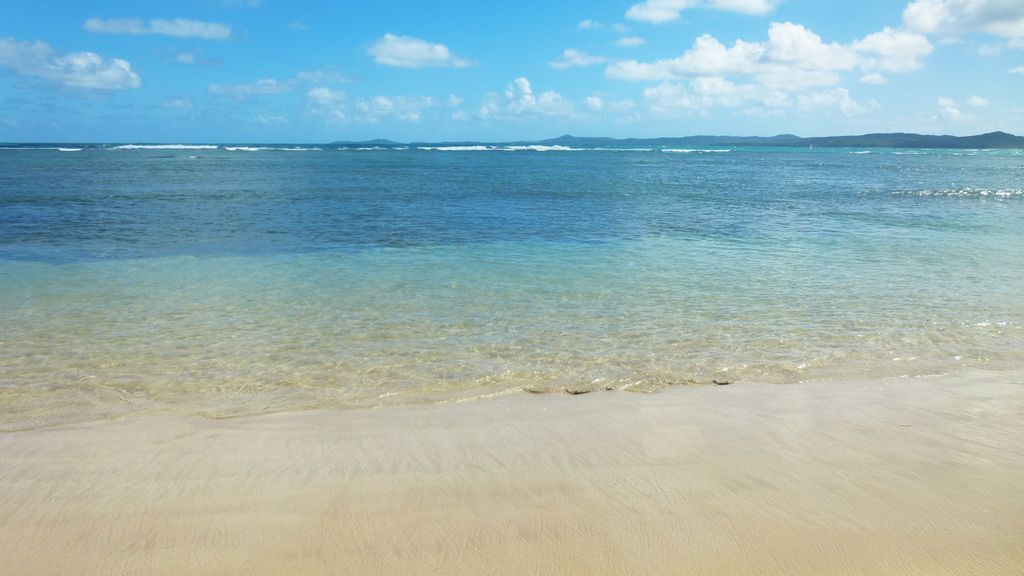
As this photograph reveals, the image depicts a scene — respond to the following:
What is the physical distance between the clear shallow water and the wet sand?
873mm

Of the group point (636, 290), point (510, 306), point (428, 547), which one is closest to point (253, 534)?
point (428, 547)

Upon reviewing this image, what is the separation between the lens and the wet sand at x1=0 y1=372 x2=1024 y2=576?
3939mm

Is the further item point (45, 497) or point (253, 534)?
point (45, 497)

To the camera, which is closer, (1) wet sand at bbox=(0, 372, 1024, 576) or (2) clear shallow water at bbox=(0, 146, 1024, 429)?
(1) wet sand at bbox=(0, 372, 1024, 576)

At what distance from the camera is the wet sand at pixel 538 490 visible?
3.94 meters

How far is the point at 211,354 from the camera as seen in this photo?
27.1ft

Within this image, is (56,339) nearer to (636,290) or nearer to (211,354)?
(211,354)

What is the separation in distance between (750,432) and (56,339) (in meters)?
8.92

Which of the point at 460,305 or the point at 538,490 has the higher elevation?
the point at 460,305

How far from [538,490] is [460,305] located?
6.43 meters

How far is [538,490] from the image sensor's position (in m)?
4.75

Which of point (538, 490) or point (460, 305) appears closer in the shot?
point (538, 490)

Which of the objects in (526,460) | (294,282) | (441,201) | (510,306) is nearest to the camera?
(526,460)

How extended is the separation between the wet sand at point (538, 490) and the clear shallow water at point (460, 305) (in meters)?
0.87
